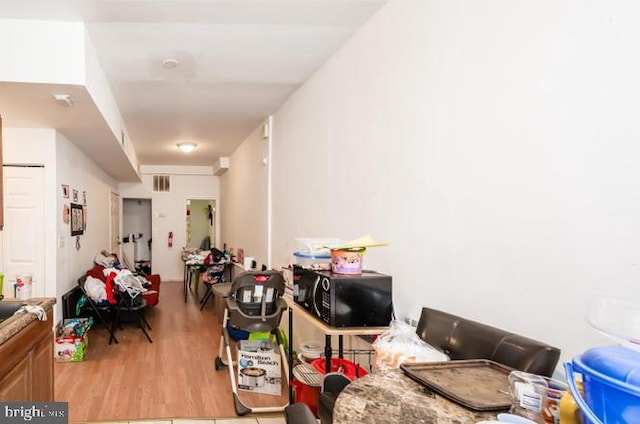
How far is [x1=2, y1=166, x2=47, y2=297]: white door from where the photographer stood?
4359 millimetres

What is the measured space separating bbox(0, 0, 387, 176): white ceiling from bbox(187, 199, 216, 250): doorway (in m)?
5.21

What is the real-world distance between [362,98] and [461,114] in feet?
3.42

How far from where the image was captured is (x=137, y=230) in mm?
10398

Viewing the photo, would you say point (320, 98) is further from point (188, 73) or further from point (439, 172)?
point (439, 172)

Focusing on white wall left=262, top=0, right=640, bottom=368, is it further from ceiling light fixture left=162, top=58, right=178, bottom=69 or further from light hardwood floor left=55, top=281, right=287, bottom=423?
light hardwood floor left=55, top=281, right=287, bottom=423

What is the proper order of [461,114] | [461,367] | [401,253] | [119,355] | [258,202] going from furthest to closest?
[258,202], [119,355], [401,253], [461,114], [461,367]

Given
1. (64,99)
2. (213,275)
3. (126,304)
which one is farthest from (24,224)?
(213,275)

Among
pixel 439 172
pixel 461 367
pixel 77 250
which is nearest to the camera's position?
pixel 461 367

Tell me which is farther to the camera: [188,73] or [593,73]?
[188,73]

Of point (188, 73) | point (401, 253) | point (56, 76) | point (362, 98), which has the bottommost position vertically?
point (401, 253)

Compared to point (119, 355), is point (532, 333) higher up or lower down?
higher up

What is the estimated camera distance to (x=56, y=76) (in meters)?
2.71

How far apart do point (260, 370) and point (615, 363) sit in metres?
3.03

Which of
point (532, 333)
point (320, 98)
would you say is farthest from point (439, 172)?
point (320, 98)
